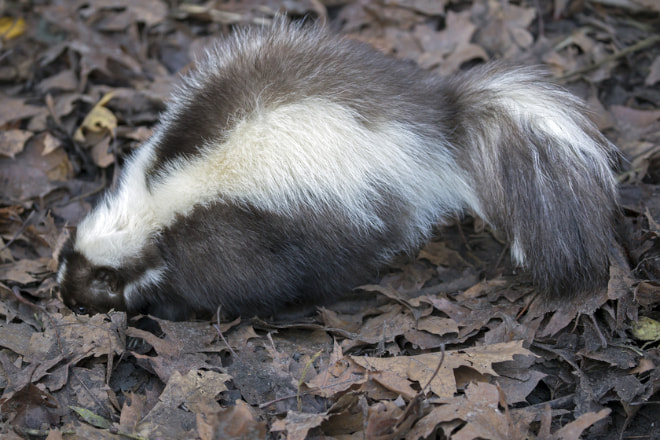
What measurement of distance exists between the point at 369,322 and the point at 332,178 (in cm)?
93

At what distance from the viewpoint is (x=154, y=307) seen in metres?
3.84

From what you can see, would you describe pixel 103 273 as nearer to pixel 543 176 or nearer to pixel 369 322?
pixel 369 322

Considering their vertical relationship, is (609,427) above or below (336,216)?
below

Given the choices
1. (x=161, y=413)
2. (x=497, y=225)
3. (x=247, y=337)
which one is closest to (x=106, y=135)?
(x=247, y=337)

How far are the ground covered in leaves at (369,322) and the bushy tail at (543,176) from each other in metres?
0.24

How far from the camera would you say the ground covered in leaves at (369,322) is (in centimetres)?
288

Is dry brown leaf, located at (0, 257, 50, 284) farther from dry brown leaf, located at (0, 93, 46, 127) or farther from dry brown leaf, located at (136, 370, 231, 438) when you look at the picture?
dry brown leaf, located at (136, 370, 231, 438)

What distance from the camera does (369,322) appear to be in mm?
Answer: 3623

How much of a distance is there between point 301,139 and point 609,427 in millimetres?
2050

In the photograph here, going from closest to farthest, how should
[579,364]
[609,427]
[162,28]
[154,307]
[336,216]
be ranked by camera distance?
[609,427] < [579,364] < [336,216] < [154,307] < [162,28]

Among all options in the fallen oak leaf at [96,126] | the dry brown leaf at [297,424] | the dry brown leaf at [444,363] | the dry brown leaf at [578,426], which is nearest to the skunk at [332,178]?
the dry brown leaf at [444,363]

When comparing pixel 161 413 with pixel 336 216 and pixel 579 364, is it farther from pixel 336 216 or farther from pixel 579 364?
pixel 579 364

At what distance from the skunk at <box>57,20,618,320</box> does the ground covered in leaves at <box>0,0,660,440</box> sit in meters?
0.26

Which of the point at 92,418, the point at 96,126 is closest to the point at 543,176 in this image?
the point at 92,418
